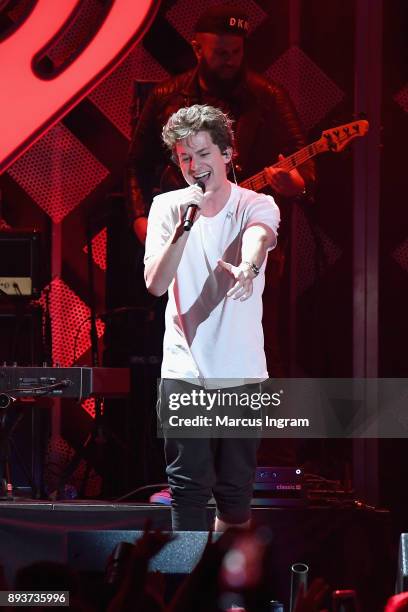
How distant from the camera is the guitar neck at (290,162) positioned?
176 inches

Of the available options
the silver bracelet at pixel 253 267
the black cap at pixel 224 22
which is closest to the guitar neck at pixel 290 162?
the black cap at pixel 224 22

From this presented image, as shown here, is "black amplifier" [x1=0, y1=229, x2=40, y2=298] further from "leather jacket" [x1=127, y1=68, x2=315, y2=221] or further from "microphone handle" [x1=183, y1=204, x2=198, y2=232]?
"microphone handle" [x1=183, y1=204, x2=198, y2=232]

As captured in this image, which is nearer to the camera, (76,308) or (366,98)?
(366,98)

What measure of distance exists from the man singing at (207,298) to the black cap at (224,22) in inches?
76.8

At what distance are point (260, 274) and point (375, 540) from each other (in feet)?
3.49

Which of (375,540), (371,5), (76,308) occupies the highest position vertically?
(371,5)

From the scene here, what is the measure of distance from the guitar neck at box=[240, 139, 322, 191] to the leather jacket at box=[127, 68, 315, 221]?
0.03 m

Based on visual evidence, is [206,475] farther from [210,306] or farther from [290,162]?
[290,162]

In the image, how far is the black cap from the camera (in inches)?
177

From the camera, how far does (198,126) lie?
2.64 m

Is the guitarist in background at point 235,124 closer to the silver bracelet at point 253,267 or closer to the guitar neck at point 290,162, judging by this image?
the guitar neck at point 290,162

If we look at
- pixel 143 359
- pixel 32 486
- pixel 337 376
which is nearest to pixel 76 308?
pixel 143 359

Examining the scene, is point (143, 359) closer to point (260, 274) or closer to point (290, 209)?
point (290, 209)

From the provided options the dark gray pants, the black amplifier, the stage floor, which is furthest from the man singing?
the black amplifier
